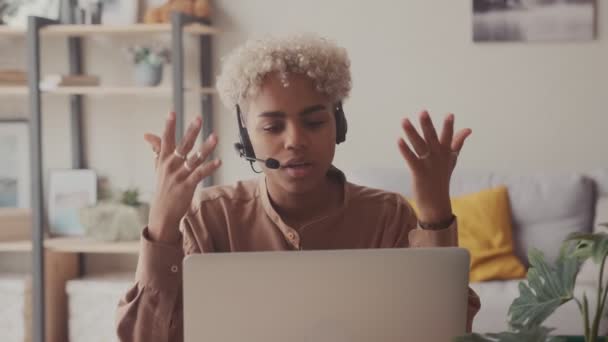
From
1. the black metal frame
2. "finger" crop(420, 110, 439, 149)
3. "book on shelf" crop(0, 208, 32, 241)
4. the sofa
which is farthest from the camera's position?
"book on shelf" crop(0, 208, 32, 241)

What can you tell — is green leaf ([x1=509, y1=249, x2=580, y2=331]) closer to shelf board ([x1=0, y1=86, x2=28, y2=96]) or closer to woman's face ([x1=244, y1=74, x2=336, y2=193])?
woman's face ([x1=244, y1=74, x2=336, y2=193])

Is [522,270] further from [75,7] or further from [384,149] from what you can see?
[75,7]

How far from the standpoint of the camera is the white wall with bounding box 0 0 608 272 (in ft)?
12.3

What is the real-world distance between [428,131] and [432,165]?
0.21 ft

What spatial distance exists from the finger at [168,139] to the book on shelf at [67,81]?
245 centimetres

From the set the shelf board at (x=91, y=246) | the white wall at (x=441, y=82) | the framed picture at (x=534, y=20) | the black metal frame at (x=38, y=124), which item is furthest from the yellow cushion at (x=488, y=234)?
the shelf board at (x=91, y=246)

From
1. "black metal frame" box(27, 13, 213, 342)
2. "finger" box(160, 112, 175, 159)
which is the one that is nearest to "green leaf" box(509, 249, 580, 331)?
"finger" box(160, 112, 175, 159)

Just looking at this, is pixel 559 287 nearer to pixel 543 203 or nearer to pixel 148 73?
pixel 543 203

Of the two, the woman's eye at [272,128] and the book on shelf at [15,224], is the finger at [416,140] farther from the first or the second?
the book on shelf at [15,224]

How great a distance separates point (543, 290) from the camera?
126 centimetres

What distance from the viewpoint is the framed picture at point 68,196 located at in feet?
13.2

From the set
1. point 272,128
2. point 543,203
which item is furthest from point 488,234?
point 272,128

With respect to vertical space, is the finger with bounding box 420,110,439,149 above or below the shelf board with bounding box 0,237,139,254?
above

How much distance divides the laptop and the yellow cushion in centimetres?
215
